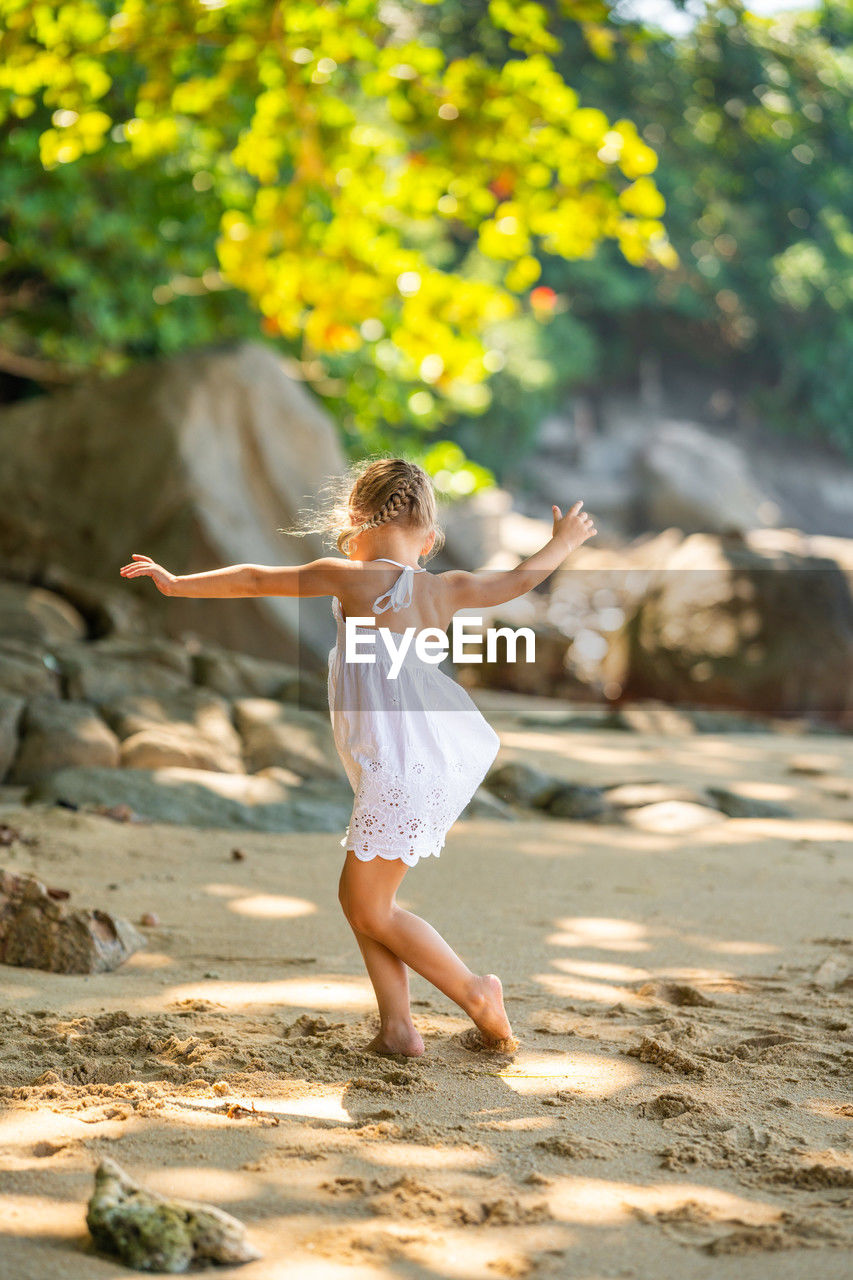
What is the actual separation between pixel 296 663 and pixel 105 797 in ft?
10.4

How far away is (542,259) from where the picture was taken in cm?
2800

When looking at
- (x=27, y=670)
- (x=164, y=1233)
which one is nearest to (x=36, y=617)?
(x=27, y=670)

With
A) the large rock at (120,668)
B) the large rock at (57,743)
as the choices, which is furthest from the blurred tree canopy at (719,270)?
the large rock at (57,743)

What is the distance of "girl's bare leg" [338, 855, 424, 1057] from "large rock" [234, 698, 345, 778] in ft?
9.95

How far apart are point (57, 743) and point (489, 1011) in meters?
3.19

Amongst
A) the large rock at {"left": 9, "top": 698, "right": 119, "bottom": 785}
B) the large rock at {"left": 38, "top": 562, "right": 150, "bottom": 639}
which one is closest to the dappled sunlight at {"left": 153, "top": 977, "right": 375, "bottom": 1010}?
the large rock at {"left": 9, "top": 698, "right": 119, "bottom": 785}

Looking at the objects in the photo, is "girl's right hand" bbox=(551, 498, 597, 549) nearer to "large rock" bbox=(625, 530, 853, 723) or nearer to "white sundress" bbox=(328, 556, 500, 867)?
"white sundress" bbox=(328, 556, 500, 867)

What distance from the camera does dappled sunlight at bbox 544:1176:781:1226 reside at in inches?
72.9

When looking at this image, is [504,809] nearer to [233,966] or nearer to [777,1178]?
[233,966]

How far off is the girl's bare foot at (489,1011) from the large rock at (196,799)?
233cm

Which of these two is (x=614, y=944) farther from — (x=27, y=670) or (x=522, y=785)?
(x=27, y=670)

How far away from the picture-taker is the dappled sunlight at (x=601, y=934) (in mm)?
3615

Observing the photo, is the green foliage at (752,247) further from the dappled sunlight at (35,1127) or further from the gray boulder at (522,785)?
the dappled sunlight at (35,1127)

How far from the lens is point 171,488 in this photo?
26.8ft
